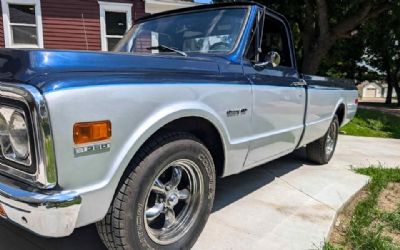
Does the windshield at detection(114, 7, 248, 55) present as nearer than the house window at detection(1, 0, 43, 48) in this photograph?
Yes

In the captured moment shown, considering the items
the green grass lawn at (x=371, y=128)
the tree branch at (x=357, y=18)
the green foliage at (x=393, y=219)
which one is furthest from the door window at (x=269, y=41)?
the tree branch at (x=357, y=18)

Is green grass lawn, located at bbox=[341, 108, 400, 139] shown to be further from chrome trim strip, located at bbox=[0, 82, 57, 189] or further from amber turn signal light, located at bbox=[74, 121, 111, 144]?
chrome trim strip, located at bbox=[0, 82, 57, 189]

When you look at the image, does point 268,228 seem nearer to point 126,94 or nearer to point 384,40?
point 126,94

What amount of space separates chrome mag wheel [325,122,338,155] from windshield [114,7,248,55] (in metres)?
2.95

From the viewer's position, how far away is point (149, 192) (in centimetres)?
252

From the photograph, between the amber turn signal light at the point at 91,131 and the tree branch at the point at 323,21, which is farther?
the tree branch at the point at 323,21

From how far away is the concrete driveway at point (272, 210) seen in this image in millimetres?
3096

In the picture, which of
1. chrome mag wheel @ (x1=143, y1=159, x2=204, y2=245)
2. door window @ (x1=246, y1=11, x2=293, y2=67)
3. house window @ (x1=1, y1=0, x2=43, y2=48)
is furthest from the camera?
house window @ (x1=1, y1=0, x2=43, y2=48)

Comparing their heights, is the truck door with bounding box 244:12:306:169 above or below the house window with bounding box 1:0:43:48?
below

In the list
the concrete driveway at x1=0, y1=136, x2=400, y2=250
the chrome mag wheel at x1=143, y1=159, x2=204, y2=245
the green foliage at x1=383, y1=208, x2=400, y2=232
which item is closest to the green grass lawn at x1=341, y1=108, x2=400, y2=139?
the concrete driveway at x1=0, y1=136, x2=400, y2=250

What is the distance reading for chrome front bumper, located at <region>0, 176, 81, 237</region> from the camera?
1956mm

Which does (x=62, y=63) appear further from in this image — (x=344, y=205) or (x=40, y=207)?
(x=344, y=205)

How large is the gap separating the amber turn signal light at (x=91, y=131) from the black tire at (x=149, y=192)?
A: 332 mm

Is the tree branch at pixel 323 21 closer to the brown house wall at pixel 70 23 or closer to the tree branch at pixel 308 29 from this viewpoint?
the tree branch at pixel 308 29
